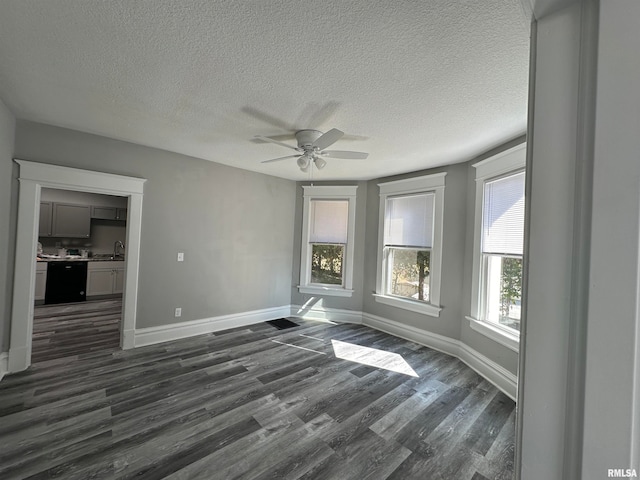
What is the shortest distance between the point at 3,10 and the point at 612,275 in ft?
8.61

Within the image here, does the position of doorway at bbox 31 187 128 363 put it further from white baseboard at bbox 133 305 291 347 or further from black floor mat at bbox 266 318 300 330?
black floor mat at bbox 266 318 300 330

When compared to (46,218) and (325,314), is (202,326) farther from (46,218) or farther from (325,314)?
(46,218)

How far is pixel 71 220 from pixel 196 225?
3.94 meters

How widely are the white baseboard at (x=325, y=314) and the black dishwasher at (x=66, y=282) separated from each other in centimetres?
430

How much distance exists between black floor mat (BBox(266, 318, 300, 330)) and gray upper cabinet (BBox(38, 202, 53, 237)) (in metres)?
4.98

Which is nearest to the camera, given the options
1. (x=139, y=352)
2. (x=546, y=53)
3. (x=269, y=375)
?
(x=546, y=53)

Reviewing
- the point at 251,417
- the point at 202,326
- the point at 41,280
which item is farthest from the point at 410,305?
the point at 41,280

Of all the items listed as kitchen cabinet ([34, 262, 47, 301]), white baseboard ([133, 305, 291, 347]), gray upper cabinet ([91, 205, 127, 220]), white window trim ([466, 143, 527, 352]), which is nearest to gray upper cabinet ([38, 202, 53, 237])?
gray upper cabinet ([91, 205, 127, 220])

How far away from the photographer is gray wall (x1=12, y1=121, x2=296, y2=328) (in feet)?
9.87

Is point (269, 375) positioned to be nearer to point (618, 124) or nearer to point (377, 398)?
point (377, 398)

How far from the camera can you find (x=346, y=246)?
4660 mm

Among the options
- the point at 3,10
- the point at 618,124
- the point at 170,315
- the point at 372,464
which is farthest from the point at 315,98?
the point at 170,315

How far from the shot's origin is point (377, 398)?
2.42 m

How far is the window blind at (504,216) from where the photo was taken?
2.64 metres
